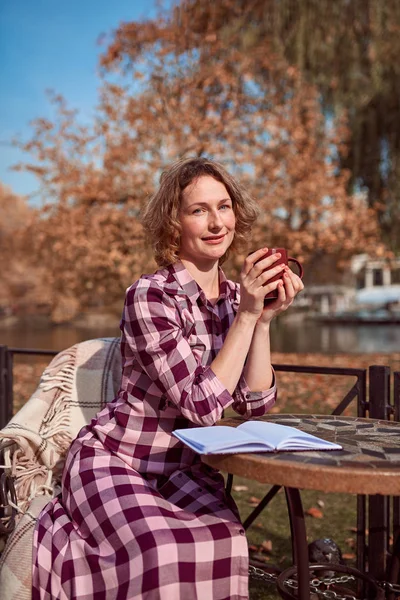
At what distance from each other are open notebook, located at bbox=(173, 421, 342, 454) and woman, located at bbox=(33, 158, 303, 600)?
0.16 meters

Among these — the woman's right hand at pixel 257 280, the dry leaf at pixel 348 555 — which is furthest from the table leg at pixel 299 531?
the dry leaf at pixel 348 555

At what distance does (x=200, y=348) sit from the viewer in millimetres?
2275

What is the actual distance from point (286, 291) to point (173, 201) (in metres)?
0.57

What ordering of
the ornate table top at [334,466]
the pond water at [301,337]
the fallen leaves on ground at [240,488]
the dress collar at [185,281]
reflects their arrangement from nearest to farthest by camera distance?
1. the ornate table top at [334,466]
2. the dress collar at [185,281]
3. the fallen leaves on ground at [240,488]
4. the pond water at [301,337]

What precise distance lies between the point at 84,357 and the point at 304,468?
163 cm

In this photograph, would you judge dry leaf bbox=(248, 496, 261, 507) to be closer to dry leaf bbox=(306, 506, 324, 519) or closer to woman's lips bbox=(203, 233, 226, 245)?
dry leaf bbox=(306, 506, 324, 519)

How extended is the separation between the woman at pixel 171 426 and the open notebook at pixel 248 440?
0.52ft

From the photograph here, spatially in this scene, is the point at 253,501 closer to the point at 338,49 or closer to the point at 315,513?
the point at 315,513

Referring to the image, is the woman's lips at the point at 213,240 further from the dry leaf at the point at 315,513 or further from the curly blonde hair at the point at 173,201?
the dry leaf at the point at 315,513

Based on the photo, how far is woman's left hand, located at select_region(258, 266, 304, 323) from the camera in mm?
2117

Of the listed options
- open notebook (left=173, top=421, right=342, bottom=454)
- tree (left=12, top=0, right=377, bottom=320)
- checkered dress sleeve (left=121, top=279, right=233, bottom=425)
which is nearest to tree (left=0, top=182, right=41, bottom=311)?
tree (left=12, top=0, right=377, bottom=320)

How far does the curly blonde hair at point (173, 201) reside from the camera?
2.39 metres

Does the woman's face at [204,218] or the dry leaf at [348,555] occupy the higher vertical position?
the woman's face at [204,218]

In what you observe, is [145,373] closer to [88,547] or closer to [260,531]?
[88,547]
